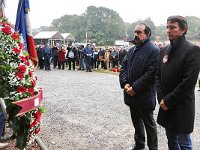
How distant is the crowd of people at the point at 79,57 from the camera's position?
65.0 ft

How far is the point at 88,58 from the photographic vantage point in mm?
19500

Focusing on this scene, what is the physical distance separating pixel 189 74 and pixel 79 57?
17955 mm

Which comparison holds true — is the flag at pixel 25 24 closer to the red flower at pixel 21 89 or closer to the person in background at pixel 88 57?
the red flower at pixel 21 89

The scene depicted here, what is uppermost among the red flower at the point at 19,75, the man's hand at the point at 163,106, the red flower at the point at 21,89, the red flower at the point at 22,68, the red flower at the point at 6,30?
the red flower at the point at 6,30

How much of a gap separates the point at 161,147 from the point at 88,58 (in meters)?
14.8

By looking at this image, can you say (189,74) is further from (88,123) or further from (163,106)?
(88,123)

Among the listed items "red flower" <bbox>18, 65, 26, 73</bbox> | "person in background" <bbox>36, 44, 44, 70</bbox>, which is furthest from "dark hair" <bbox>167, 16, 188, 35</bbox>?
"person in background" <bbox>36, 44, 44, 70</bbox>

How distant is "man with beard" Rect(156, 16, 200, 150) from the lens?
334 centimetres

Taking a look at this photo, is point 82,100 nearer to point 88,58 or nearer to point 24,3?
point 24,3

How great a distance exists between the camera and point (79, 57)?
69.1ft

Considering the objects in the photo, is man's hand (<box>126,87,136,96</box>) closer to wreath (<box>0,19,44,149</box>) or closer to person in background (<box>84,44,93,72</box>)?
wreath (<box>0,19,44,149</box>)

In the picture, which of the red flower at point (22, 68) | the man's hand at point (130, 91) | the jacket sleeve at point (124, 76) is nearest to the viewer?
the red flower at point (22, 68)

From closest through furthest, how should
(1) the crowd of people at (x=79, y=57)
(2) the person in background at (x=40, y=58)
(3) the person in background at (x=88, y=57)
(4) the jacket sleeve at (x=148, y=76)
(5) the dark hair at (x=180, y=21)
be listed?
(5) the dark hair at (x=180, y=21) < (4) the jacket sleeve at (x=148, y=76) < (3) the person in background at (x=88, y=57) < (1) the crowd of people at (x=79, y=57) < (2) the person in background at (x=40, y=58)

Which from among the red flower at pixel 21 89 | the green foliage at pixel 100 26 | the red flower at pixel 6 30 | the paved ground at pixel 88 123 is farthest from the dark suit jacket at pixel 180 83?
the green foliage at pixel 100 26
